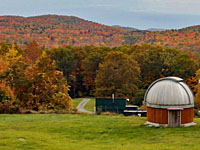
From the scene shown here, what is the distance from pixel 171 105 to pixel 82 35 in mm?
131558

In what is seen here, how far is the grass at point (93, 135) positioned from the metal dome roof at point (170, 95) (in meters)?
1.78

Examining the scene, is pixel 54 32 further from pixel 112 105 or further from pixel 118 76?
pixel 112 105

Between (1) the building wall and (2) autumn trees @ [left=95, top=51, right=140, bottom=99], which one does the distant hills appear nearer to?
(2) autumn trees @ [left=95, top=51, right=140, bottom=99]

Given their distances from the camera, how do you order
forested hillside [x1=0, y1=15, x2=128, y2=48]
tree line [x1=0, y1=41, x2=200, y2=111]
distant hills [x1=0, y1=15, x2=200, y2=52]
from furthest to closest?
1. forested hillside [x1=0, y1=15, x2=128, y2=48]
2. distant hills [x1=0, y1=15, x2=200, y2=52]
3. tree line [x1=0, y1=41, x2=200, y2=111]

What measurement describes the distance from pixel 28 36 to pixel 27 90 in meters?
92.8

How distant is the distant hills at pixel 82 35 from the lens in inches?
4871

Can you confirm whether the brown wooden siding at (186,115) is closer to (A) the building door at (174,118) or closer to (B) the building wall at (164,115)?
(B) the building wall at (164,115)

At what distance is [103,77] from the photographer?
62.3 m

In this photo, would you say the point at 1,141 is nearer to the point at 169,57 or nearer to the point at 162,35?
the point at 169,57

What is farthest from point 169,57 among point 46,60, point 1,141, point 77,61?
point 1,141

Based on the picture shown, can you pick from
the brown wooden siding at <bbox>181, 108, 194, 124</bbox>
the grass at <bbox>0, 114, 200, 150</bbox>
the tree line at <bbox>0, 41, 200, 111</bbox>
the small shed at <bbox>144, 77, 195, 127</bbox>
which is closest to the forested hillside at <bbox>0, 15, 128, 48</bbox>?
the tree line at <bbox>0, 41, 200, 111</bbox>

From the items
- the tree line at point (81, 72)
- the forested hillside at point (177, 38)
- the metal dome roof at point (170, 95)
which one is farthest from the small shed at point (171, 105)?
the forested hillside at point (177, 38)

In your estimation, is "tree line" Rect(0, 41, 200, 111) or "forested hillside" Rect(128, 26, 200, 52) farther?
"forested hillside" Rect(128, 26, 200, 52)

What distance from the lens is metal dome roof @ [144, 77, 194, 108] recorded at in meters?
22.4
